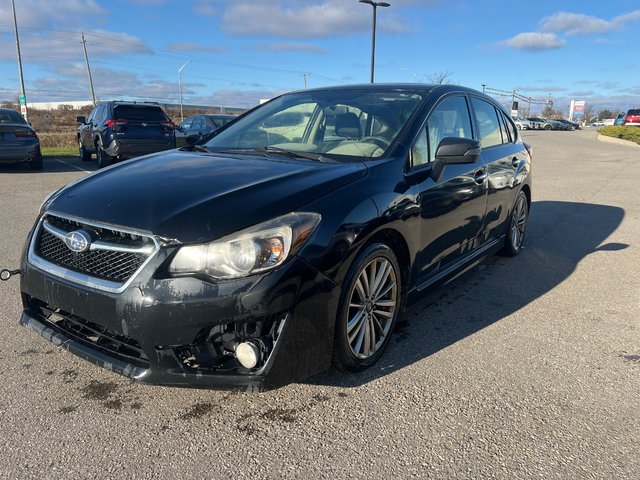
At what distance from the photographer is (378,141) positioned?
343 centimetres

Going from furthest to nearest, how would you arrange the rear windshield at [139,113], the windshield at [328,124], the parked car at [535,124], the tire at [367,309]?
1. the parked car at [535,124]
2. the rear windshield at [139,113]
3. the windshield at [328,124]
4. the tire at [367,309]

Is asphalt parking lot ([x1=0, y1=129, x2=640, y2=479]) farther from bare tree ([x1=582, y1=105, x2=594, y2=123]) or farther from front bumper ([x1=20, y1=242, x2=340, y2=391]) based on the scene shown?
bare tree ([x1=582, y1=105, x2=594, y2=123])

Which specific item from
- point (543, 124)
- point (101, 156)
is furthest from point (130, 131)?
point (543, 124)

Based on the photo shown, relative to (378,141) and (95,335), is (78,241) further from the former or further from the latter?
(378,141)

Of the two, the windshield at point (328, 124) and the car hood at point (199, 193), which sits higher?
the windshield at point (328, 124)

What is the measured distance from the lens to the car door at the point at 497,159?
4473 millimetres

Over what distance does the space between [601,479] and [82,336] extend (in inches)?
99.8

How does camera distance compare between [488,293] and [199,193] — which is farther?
[488,293]

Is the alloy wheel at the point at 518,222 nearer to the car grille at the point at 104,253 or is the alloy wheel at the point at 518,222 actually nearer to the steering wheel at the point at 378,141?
the steering wheel at the point at 378,141

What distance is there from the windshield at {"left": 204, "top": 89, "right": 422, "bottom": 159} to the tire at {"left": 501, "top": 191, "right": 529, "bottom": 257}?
7.24 feet

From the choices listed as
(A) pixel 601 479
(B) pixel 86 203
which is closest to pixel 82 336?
(B) pixel 86 203

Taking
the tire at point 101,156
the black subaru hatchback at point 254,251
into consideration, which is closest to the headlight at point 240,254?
the black subaru hatchback at point 254,251

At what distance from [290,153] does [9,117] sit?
1217cm

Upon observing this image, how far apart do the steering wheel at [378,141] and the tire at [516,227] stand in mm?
2365
